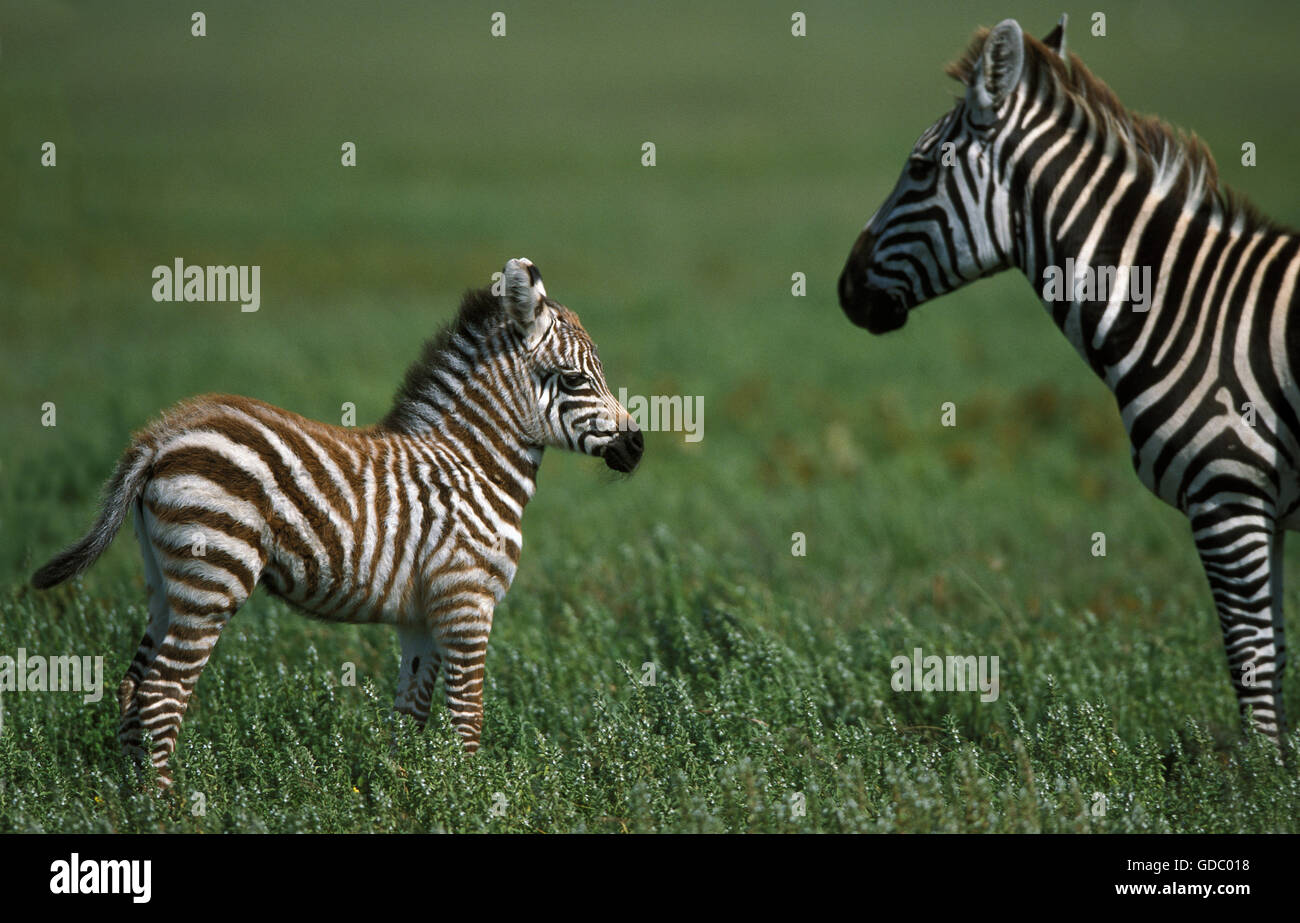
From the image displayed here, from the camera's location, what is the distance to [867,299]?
6.44m

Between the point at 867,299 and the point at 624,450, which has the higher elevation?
the point at 867,299

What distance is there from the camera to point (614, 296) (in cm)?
2459

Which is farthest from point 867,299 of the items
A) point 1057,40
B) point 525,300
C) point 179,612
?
point 179,612

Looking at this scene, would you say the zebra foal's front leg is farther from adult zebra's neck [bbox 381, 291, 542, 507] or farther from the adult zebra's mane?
the adult zebra's mane

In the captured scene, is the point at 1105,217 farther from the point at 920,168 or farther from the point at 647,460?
the point at 647,460

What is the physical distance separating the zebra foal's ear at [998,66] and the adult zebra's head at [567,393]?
2.35m

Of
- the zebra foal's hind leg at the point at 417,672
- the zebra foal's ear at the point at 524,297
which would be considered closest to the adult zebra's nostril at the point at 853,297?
the zebra foal's ear at the point at 524,297

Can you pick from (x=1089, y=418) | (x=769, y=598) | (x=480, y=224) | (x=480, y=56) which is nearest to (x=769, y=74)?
(x=480, y=56)

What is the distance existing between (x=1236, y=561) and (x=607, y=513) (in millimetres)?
8025

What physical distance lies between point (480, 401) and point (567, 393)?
0.43 m

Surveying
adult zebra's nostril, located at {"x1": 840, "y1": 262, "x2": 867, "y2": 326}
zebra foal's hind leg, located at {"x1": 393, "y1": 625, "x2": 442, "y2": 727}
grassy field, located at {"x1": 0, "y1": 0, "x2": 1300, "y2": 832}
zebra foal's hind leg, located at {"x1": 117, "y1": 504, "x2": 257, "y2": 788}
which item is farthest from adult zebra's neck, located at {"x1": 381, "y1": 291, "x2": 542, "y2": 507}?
adult zebra's nostril, located at {"x1": 840, "y1": 262, "x2": 867, "y2": 326}

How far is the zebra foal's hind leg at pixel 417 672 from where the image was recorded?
18.9 feet

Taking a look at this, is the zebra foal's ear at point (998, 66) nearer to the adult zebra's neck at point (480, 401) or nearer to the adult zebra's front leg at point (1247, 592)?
the adult zebra's front leg at point (1247, 592)

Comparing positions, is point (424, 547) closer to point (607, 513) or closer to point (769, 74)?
point (607, 513)
